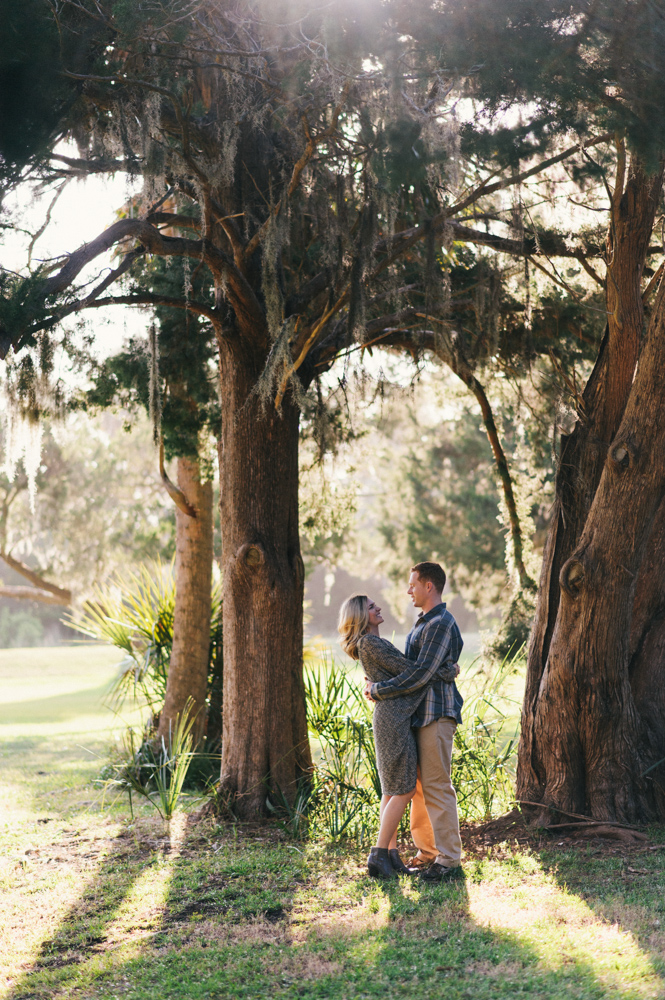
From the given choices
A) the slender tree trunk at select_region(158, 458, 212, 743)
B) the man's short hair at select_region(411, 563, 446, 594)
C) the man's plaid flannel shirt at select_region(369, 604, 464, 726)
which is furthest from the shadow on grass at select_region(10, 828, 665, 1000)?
the slender tree trunk at select_region(158, 458, 212, 743)

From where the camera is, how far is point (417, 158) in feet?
17.3

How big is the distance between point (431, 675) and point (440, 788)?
66cm

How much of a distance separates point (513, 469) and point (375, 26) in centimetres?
523

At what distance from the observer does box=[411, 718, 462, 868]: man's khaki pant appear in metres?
5.29

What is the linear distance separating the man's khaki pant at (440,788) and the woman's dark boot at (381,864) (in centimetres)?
28

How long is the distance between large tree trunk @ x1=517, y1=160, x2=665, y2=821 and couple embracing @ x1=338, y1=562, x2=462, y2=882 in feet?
3.94

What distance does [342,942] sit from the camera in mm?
4332

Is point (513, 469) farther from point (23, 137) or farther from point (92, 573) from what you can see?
point (92, 573)

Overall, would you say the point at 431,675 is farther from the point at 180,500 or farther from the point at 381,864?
the point at 180,500

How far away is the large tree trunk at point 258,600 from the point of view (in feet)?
23.0

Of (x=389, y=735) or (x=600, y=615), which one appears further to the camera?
(x=600, y=615)

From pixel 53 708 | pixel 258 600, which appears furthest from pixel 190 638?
pixel 53 708

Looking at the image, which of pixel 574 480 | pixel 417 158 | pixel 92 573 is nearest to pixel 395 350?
pixel 574 480

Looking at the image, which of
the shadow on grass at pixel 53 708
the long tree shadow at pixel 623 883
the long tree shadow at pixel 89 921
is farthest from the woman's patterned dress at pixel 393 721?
the shadow on grass at pixel 53 708
